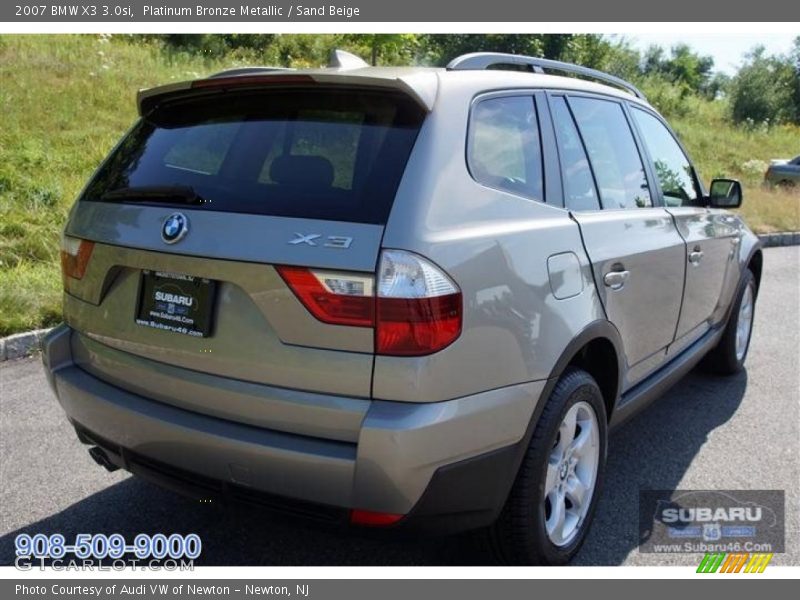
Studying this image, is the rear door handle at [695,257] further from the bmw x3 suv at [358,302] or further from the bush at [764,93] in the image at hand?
the bush at [764,93]

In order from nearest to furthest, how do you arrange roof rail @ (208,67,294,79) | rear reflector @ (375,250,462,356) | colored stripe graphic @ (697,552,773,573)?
rear reflector @ (375,250,462,356)
roof rail @ (208,67,294,79)
colored stripe graphic @ (697,552,773,573)

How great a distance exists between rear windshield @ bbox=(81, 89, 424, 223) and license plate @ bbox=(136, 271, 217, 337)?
0.26 m

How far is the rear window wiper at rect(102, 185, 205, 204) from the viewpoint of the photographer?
237 cm

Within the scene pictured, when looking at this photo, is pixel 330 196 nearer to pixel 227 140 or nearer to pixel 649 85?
pixel 227 140

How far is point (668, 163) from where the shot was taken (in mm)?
4039

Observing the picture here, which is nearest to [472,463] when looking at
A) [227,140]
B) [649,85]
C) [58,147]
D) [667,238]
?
[227,140]

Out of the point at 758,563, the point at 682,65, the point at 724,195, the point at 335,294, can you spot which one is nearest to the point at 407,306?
the point at 335,294

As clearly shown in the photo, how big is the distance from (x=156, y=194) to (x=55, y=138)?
8319 millimetres

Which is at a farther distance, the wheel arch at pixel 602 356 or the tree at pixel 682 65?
the tree at pixel 682 65

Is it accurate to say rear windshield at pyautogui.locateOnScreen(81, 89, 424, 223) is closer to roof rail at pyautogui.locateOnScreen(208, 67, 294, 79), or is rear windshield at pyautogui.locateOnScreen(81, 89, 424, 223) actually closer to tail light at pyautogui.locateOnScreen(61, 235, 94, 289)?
roof rail at pyautogui.locateOnScreen(208, 67, 294, 79)

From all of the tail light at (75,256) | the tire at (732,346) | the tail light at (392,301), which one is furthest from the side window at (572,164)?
the tire at (732,346)

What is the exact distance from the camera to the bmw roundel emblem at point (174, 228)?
228cm

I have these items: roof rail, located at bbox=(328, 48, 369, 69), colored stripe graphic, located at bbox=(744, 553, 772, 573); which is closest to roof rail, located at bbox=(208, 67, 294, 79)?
roof rail, located at bbox=(328, 48, 369, 69)
